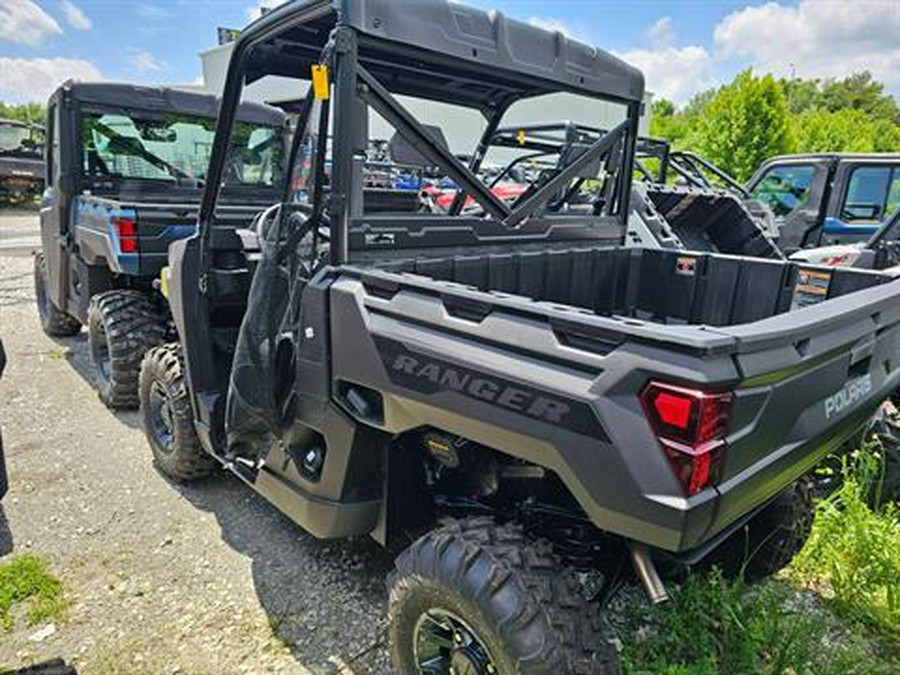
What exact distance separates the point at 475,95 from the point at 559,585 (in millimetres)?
2442

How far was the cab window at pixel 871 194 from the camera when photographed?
24.0 ft

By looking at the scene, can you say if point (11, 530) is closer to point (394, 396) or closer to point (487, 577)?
point (394, 396)

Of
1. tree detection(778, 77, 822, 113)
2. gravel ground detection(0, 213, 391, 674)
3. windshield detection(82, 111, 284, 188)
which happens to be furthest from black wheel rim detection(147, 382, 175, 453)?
tree detection(778, 77, 822, 113)

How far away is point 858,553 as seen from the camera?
2.94 meters

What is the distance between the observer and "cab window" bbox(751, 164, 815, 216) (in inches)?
318

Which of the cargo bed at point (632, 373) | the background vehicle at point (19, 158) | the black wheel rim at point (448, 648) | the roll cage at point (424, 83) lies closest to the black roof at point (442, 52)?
the roll cage at point (424, 83)

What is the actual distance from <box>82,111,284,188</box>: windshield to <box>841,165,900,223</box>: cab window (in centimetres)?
652

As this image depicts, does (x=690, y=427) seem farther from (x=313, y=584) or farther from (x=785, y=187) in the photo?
(x=785, y=187)

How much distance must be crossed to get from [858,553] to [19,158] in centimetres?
2146

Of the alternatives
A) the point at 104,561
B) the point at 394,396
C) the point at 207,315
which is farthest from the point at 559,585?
the point at 104,561

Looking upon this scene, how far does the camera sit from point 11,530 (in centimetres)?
327

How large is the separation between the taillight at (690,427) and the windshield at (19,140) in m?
20.1

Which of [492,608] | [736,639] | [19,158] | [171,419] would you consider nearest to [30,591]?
[171,419]

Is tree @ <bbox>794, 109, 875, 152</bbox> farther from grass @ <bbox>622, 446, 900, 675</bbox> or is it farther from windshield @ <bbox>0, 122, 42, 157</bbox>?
windshield @ <bbox>0, 122, 42, 157</bbox>
